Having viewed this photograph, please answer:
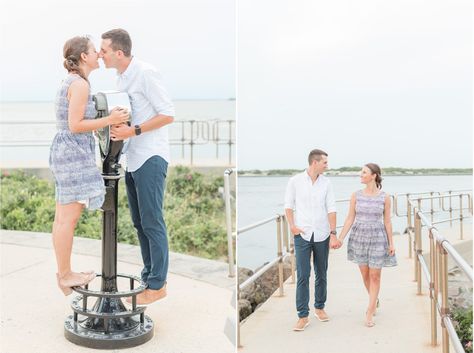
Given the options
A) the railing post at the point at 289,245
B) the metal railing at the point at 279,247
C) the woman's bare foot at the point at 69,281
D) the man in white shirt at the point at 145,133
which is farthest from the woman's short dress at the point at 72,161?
the railing post at the point at 289,245

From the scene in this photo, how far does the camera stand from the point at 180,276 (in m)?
3.47

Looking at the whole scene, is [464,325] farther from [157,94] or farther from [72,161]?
[72,161]

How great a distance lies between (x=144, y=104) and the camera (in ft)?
8.45

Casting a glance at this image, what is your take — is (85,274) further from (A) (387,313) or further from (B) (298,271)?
(A) (387,313)

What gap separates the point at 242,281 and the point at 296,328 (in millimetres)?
255

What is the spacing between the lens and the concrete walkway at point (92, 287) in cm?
264

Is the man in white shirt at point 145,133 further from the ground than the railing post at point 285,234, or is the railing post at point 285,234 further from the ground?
the man in white shirt at point 145,133

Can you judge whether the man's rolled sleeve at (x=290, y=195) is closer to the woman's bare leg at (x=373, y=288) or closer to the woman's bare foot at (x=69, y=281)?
Result: the woman's bare leg at (x=373, y=288)

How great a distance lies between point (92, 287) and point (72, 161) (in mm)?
1013

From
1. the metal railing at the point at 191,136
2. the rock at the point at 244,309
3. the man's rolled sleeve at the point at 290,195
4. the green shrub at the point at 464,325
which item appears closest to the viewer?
the man's rolled sleeve at the point at 290,195

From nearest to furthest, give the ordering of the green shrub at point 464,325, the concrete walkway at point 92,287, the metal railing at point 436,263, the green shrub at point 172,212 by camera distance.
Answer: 1. the metal railing at point 436,263
2. the green shrub at point 464,325
3. the concrete walkway at point 92,287
4. the green shrub at point 172,212

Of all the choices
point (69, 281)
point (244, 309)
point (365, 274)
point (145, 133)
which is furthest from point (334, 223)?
point (69, 281)

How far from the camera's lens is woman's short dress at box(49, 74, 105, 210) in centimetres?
248

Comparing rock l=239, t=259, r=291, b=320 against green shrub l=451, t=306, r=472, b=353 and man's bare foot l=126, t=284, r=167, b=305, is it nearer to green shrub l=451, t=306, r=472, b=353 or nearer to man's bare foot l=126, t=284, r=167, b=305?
man's bare foot l=126, t=284, r=167, b=305
